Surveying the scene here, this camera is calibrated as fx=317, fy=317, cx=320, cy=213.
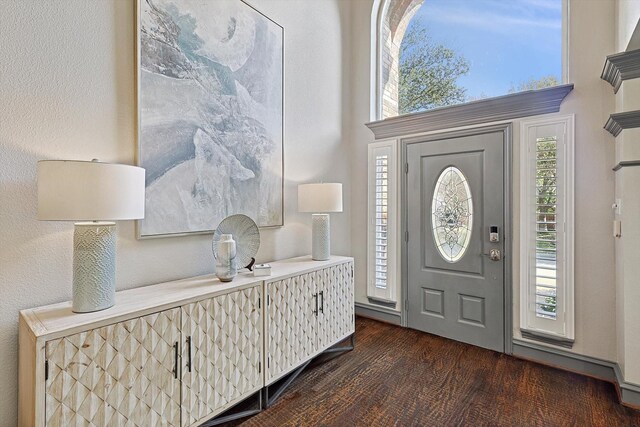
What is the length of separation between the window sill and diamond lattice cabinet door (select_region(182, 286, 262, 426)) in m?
2.32

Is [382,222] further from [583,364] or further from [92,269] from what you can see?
[92,269]

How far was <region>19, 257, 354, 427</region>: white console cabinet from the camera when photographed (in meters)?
1.28

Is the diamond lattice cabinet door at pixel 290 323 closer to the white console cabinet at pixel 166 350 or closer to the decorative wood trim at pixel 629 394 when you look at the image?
the white console cabinet at pixel 166 350

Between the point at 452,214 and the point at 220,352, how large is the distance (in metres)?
2.50

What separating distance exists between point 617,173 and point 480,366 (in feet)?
5.97

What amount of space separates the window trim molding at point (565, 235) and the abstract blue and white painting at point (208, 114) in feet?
7.07

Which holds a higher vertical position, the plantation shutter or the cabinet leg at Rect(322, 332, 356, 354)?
the plantation shutter

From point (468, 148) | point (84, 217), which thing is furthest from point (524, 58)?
point (84, 217)

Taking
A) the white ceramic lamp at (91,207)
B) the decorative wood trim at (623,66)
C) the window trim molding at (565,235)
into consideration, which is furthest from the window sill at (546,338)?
the white ceramic lamp at (91,207)

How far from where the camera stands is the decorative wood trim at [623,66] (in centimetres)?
204

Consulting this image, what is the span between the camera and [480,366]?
2.65 m

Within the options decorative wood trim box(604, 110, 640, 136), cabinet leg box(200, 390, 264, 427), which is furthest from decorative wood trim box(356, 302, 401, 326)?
decorative wood trim box(604, 110, 640, 136)

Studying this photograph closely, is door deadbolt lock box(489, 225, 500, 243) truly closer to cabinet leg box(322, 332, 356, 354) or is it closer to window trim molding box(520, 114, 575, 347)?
window trim molding box(520, 114, 575, 347)

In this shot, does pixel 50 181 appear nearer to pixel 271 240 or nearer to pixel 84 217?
pixel 84 217
